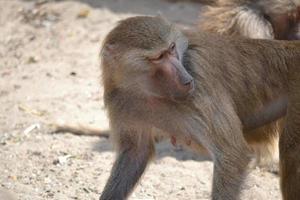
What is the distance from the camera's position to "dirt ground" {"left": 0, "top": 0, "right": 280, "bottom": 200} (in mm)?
5707

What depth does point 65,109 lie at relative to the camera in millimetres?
6961

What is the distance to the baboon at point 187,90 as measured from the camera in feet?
14.8

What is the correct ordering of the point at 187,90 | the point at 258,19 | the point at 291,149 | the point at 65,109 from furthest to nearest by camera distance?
1. the point at 65,109
2. the point at 258,19
3. the point at 291,149
4. the point at 187,90

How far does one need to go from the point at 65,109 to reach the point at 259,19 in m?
1.78

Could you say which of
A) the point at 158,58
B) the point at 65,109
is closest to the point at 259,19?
the point at 65,109

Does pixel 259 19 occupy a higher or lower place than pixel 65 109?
higher

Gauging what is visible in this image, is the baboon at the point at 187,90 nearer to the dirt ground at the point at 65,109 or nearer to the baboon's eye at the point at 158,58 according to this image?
the baboon's eye at the point at 158,58

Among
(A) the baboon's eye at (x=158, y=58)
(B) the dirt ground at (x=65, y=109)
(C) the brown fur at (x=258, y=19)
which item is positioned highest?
(A) the baboon's eye at (x=158, y=58)

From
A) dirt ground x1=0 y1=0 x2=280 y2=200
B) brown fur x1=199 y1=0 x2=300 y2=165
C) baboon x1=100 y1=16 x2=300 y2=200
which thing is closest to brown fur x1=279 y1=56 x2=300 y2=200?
baboon x1=100 y1=16 x2=300 y2=200

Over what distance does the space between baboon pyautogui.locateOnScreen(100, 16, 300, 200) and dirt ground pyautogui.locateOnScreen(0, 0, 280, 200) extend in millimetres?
278

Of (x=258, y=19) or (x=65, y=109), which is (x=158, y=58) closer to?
(x=258, y=19)

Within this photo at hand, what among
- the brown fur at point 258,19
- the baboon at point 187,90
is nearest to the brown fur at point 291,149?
the baboon at point 187,90

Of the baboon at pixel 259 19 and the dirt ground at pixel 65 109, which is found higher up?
the baboon at pixel 259 19

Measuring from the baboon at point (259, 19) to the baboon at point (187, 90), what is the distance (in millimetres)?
1263
